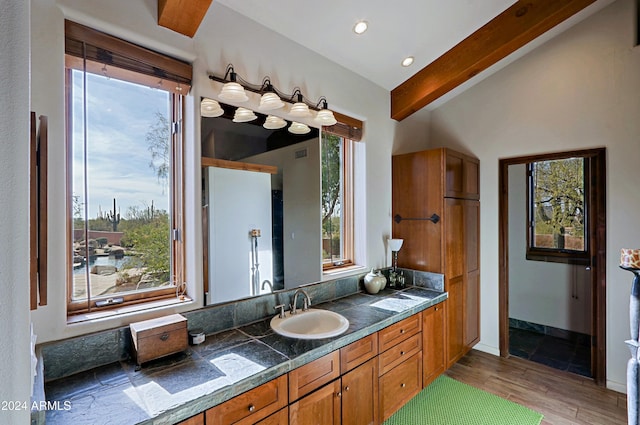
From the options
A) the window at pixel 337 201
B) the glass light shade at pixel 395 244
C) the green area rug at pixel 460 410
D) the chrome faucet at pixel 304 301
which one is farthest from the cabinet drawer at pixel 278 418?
the glass light shade at pixel 395 244

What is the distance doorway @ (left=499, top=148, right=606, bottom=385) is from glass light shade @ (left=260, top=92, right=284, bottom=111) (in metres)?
2.62

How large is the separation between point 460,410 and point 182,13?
132 inches

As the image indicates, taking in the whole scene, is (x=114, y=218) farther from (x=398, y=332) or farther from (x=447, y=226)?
(x=447, y=226)

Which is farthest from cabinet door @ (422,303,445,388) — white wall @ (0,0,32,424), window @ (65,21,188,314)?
white wall @ (0,0,32,424)

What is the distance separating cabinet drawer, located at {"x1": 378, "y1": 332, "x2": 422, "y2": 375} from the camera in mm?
2193

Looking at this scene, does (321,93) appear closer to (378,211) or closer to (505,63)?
(378,211)

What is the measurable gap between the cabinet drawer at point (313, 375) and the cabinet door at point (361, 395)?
0.14 meters

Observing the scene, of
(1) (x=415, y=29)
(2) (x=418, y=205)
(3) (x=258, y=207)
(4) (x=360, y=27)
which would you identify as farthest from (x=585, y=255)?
(3) (x=258, y=207)

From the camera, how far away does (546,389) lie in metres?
2.79

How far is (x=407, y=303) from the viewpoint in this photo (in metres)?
2.58

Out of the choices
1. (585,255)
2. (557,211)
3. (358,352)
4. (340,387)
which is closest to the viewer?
(340,387)

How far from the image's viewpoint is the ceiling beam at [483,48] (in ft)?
7.89

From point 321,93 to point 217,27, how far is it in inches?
37.4

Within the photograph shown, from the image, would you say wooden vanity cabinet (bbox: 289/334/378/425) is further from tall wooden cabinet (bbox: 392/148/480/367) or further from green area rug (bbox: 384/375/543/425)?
tall wooden cabinet (bbox: 392/148/480/367)
